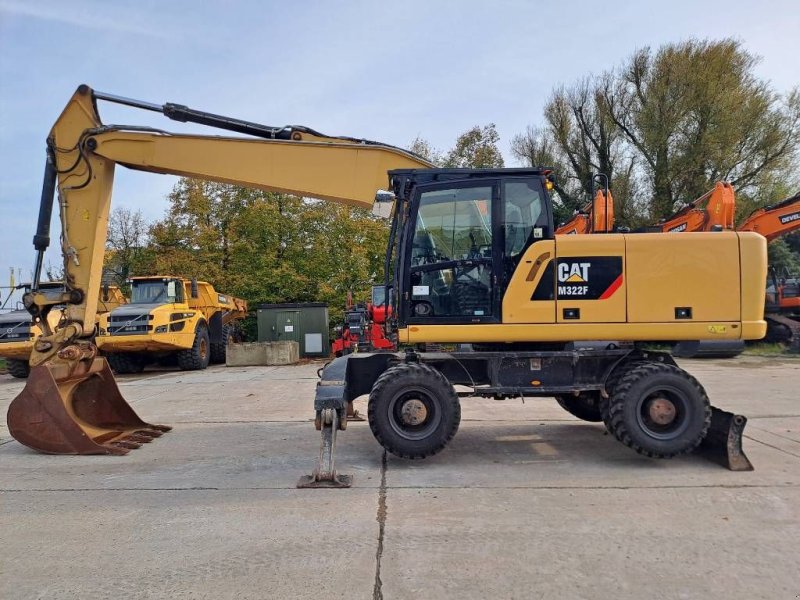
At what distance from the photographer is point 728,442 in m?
5.02

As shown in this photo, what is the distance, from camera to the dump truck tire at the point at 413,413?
5098 mm

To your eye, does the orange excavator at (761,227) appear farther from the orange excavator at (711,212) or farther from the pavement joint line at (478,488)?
the pavement joint line at (478,488)

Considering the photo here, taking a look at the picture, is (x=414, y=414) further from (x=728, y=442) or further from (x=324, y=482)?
(x=728, y=442)

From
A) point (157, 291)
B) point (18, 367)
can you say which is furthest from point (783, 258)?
point (18, 367)

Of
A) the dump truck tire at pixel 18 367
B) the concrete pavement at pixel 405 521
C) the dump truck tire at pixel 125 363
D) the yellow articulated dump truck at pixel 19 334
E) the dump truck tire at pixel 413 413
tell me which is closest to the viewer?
the concrete pavement at pixel 405 521

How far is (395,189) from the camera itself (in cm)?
556

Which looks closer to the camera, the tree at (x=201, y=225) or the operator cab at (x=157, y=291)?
the operator cab at (x=157, y=291)

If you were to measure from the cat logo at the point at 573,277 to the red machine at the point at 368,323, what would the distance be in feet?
5.97

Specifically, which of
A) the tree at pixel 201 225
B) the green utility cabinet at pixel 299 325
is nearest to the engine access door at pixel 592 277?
the green utility cabinet at pixel 299 325

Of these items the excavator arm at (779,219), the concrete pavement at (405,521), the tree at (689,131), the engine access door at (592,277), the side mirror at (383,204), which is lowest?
the concrete pavement at (405,521)

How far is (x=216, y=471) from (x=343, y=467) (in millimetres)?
1199

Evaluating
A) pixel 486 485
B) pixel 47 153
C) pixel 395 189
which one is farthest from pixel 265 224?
pixel 486 485

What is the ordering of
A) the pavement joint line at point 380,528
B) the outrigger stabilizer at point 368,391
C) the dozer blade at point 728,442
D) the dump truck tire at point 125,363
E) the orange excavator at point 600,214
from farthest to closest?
the dump truck tire at point 125,363, the orange excavator at point 600,214, the dozer blade at point 728,442, the outrigger stabilizer at point 368,391, the pavement joint line at point 380,528

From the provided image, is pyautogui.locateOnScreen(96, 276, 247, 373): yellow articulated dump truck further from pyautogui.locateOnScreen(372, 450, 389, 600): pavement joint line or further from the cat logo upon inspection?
the cat logo
